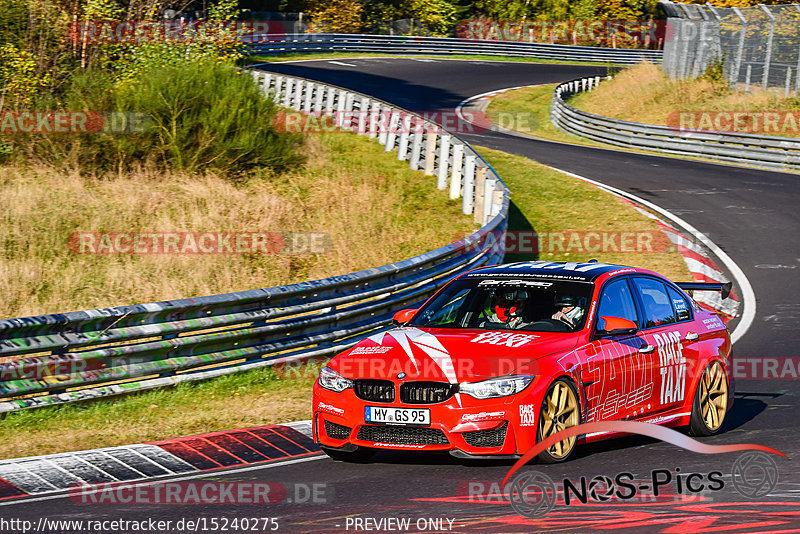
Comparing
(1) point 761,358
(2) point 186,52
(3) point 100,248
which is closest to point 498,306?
(1) point 761,358

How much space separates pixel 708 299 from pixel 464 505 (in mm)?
10403

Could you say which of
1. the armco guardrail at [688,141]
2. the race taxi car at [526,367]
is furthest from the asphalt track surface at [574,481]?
the armco guardrail at [688,141]

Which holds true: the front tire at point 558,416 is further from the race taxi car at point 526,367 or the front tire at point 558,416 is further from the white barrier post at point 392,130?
the white barrier post at point 392,130

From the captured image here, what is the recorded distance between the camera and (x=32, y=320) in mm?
9008

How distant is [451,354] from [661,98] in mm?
33998

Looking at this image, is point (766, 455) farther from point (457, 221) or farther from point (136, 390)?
point (457, 221)

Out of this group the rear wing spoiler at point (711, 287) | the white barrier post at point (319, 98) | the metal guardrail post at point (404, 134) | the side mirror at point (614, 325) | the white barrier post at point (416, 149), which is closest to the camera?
the side mirror at point (614, 325)

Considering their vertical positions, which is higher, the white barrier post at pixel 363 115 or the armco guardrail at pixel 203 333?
the white barrier post at pixel 363 115

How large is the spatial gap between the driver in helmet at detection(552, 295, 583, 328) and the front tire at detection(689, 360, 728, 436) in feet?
4.84

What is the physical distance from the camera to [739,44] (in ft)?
118

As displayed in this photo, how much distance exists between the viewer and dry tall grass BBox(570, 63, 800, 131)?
34.9 meters

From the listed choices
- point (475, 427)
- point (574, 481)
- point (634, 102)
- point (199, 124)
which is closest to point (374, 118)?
point (199, 124)

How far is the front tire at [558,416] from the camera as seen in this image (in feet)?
24.1

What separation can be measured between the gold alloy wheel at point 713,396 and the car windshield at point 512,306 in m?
1.55
